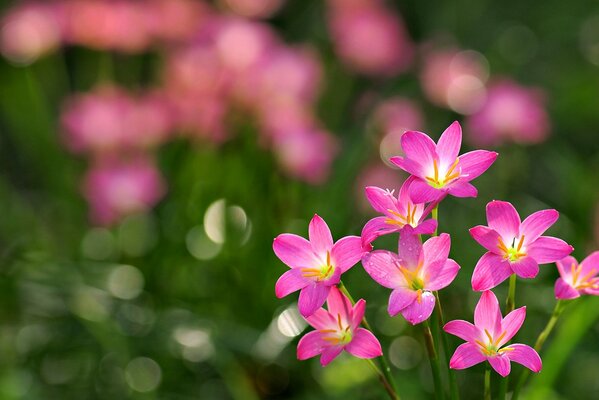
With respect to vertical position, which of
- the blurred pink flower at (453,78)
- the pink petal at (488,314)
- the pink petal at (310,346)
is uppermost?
the pink petal at (488,314)

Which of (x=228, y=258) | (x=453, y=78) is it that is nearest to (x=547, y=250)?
(x=228, y=258)

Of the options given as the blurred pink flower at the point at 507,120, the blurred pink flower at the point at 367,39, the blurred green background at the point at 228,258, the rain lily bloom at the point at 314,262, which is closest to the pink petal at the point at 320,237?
the rain lily bloom at the point at 314,262

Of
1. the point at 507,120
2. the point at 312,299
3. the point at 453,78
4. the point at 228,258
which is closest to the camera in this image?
the point at 312,299

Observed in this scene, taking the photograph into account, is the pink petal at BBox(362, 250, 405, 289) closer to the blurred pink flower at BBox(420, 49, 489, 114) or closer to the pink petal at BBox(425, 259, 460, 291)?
the pink petal at BBox(425, 259, 460, 291)

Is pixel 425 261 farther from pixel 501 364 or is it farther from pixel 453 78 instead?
pixel 453 78

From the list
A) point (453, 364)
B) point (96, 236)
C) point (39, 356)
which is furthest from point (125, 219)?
point (453, 364)

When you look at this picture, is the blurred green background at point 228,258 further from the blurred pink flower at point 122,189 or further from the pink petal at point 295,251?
the pink petal at point 295,251

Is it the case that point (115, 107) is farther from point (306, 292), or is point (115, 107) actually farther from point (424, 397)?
point (306, 292)
